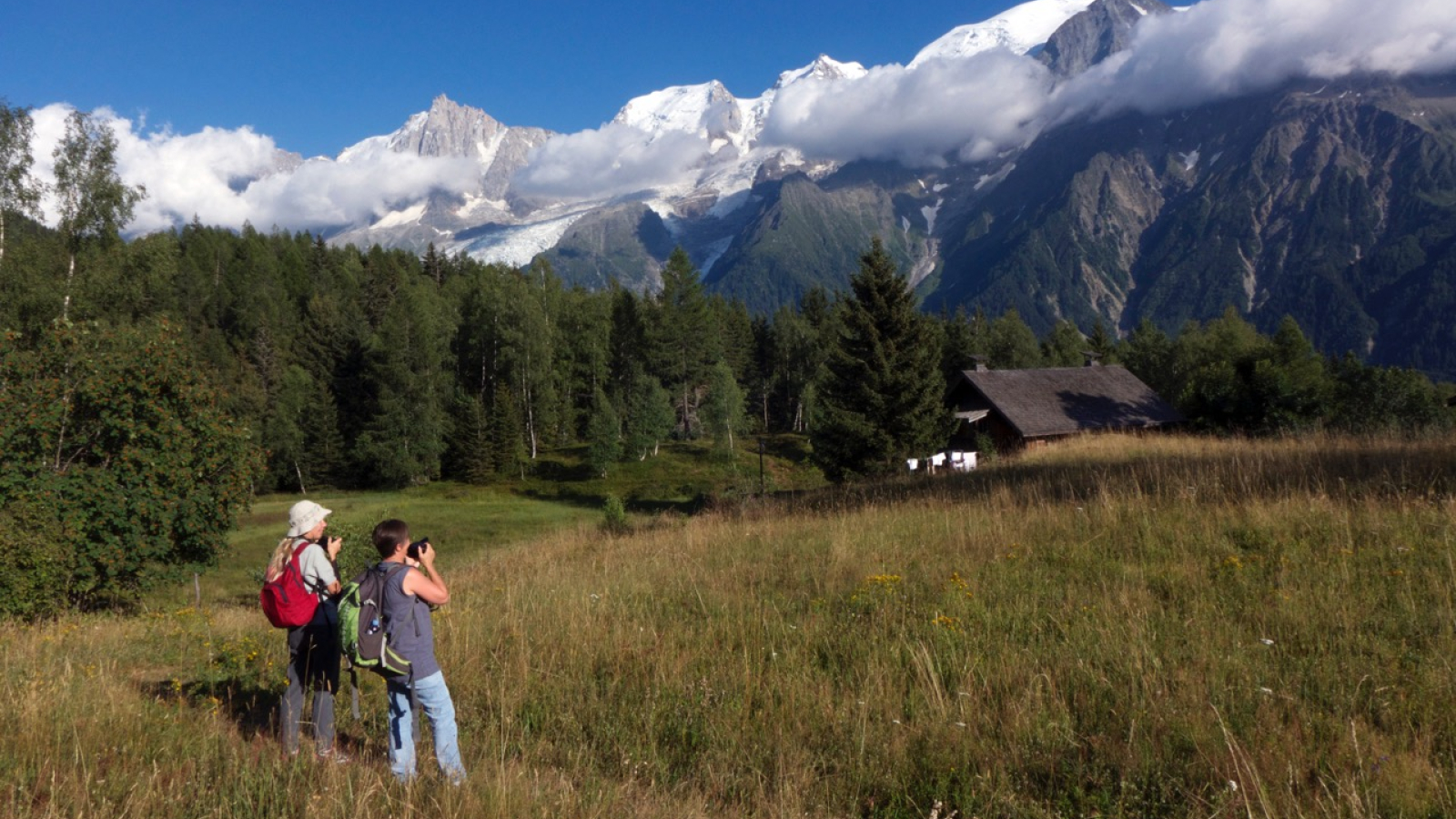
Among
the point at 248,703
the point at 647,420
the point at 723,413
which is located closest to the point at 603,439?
the point at 647,420

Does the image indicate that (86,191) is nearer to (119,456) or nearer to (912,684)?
(119,456)

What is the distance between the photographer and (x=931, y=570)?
283 inches

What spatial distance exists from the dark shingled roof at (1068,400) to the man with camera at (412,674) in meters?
38.4

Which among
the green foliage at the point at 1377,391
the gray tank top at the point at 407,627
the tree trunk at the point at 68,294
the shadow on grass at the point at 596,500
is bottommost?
the shadow on grass at the point at 596,500

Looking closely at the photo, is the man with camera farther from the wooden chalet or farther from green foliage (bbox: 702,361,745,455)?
green foliage (bbox: 702,361,745,455)

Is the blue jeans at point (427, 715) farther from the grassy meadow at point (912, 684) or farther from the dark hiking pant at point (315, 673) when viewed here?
the dark hiking pant at point (315, 673)

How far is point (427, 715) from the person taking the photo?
419 centimetres

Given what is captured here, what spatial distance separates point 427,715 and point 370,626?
612mm

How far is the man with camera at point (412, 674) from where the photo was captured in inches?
160

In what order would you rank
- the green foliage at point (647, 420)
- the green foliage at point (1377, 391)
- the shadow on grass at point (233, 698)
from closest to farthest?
the shadow on grass at point (233, 698)
the green foliage at point (1377, 391)
the green foliage at point (647, 420)

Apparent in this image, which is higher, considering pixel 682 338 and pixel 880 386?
pixel 682 338

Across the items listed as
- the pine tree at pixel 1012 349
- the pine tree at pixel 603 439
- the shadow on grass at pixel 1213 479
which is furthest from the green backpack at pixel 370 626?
the pine tree at pixel 1012 349

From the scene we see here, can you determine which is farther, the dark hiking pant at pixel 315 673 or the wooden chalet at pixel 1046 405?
the wooden chalet at pixel 1046 405

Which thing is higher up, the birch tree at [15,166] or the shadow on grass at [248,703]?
the birch tree at [15,166]
